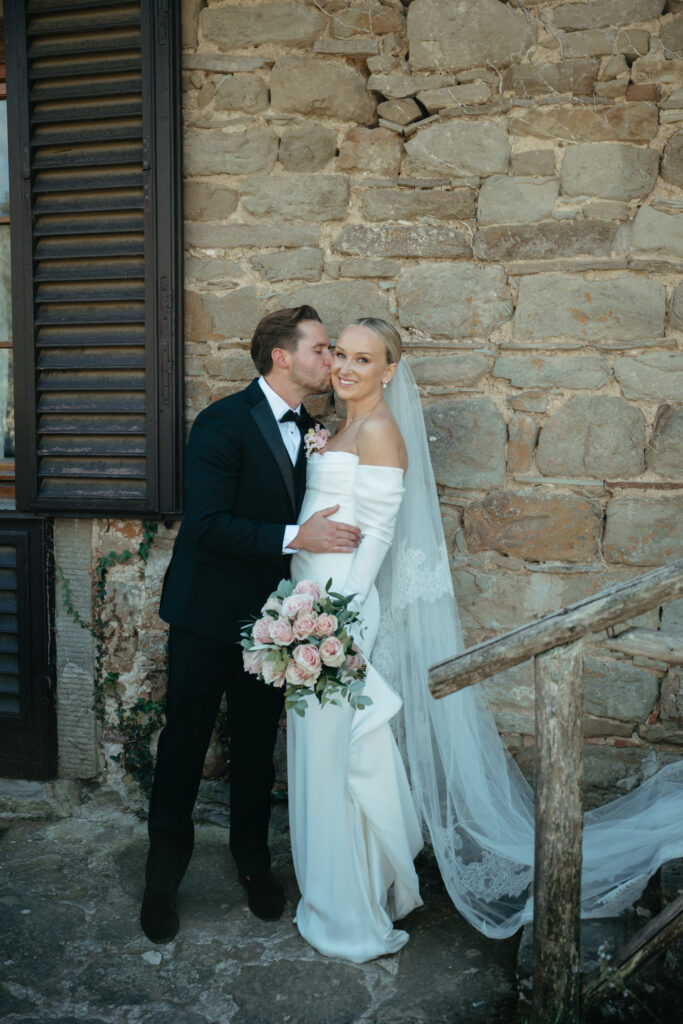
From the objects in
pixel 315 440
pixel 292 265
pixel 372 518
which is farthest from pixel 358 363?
pixel 292 265

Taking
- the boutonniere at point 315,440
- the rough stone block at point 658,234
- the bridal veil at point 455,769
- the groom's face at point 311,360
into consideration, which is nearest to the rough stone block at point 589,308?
the rough stone block at point 658,234

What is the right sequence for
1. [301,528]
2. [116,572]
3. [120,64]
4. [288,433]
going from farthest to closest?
[116,572], [120,64], [288,433], [301,528]

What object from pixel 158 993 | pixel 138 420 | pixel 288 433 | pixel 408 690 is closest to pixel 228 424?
pixel 288 433

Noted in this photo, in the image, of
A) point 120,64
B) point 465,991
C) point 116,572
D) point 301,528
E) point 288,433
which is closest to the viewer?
point 465,991

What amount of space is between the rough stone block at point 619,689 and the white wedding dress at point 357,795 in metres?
1.01

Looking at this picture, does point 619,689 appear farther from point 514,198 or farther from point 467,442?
point 514,198

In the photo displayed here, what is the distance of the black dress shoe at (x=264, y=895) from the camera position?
3.12 m

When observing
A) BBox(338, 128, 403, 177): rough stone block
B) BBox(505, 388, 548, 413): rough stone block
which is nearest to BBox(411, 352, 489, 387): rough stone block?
BBox(505, 388, 548, 413): rough stone block

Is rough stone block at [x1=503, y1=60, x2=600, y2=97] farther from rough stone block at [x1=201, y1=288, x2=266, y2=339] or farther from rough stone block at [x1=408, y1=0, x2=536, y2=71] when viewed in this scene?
rough stone block at [x1=201, y1=288, x2=266, y2=339]

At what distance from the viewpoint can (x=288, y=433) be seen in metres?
3.25

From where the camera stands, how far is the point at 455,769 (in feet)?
10.2

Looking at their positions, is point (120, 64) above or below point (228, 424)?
above

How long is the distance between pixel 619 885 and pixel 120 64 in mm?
3741

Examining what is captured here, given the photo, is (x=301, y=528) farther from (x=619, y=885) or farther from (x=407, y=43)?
(x=407, y=43)
